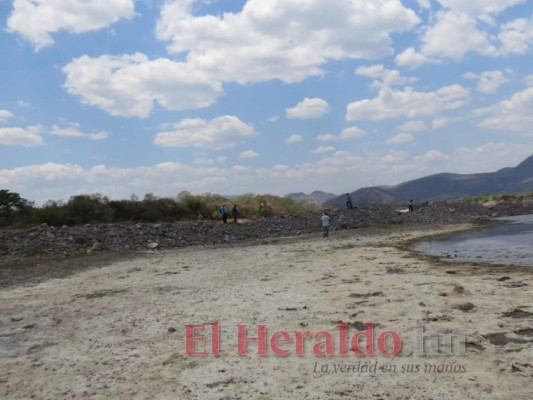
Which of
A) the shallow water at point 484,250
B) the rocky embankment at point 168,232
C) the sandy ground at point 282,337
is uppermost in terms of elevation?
the rocky embankment at point 168,232

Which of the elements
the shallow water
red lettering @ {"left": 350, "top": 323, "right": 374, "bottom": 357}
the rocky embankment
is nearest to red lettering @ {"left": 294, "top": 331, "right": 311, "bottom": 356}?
red lettering @ {"left": 350, "top": 323, "right": 374, "bottom": 357}

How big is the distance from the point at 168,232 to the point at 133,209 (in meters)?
13.1

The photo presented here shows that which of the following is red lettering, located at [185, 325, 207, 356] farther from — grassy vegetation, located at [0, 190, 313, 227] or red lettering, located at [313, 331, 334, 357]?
grassy vegetation, located at [0, 190, 313, 227]

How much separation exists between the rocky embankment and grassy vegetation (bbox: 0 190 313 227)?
679cm

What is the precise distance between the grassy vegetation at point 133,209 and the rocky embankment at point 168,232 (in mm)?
6791

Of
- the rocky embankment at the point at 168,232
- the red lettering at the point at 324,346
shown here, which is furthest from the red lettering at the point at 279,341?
the rocky embankment at the point at 168,232

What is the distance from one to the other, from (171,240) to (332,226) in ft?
42.3

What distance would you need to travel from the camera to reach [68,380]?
5.70 metres

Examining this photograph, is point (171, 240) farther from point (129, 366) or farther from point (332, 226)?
point (129, 366)

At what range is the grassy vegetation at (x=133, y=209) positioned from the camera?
1330 inches

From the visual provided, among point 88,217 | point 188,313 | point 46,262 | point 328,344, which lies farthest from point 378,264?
point 88,217

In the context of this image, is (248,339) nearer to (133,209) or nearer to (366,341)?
(366,341)

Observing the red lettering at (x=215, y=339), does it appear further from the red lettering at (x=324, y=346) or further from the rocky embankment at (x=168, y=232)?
the rocky embankment at (x=168, y=232)

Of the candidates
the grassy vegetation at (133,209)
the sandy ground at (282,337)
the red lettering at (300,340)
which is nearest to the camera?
the sandy ground at (282,337)
